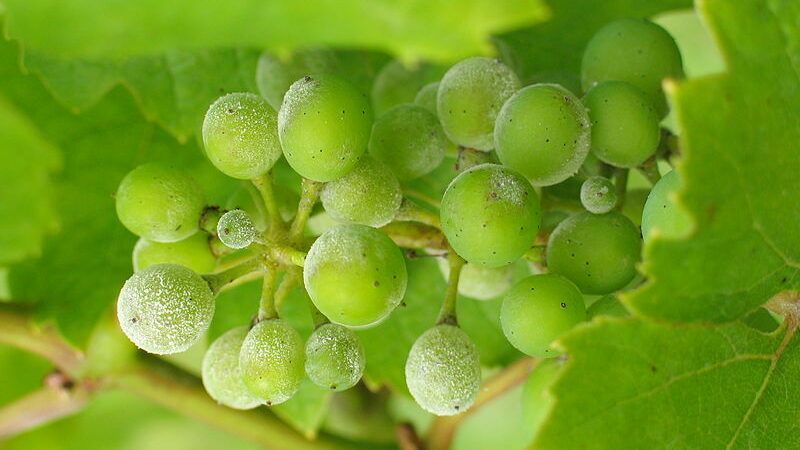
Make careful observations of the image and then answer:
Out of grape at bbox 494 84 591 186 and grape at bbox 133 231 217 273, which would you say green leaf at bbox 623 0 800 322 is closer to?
grape at bbox 494 84 591 186

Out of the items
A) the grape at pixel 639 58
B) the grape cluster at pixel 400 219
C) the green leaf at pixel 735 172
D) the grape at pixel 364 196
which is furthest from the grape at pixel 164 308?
the grape at pixel 639 58

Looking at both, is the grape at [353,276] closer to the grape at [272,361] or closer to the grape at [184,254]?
the grape at [272,361]

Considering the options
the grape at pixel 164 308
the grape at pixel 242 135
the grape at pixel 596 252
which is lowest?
the grape at pixel 164 308

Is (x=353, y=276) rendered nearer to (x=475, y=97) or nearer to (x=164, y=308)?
(x=164, y=308)

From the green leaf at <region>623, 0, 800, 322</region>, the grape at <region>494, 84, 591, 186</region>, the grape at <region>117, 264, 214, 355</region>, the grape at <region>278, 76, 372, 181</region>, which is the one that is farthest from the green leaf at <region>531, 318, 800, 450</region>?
the grape at <region>117, 264, 214, 355</region>

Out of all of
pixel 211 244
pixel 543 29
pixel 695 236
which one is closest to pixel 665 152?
pixel 695 236

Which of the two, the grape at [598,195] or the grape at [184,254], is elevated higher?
the grape at [598,195]

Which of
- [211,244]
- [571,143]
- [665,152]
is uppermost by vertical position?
[571,143]

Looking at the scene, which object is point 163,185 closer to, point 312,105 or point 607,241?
point 312,105

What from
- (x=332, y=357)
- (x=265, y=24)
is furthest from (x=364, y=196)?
(x=265, y=24)
